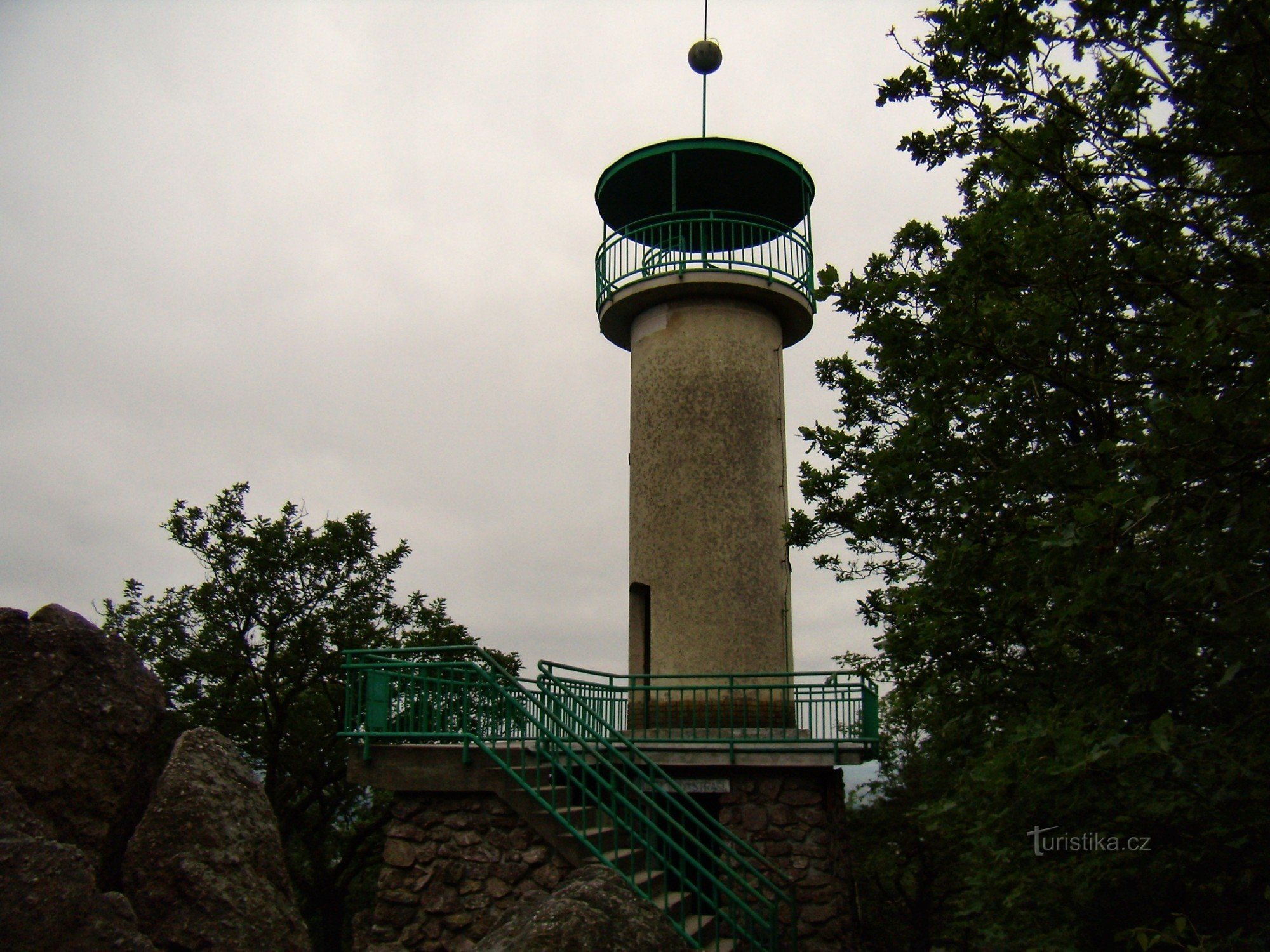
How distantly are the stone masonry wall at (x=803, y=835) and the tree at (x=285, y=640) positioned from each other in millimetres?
9295

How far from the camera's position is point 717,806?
10422mm

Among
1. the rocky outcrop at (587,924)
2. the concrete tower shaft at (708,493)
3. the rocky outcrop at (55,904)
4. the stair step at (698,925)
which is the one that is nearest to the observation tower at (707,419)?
the concrete tower shaft at (708,493)

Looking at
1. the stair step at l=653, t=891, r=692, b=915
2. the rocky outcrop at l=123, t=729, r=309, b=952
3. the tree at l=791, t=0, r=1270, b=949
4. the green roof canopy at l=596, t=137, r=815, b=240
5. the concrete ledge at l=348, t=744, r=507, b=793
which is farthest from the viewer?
the green roof canopy at l=596, t=137, r=815, b=240

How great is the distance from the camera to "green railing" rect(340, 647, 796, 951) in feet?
26.7

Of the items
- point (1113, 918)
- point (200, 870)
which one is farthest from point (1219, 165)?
point (200, 870)

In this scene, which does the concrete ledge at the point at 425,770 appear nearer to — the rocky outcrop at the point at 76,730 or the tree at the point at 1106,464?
the rocky outcrop at the point at 76,730

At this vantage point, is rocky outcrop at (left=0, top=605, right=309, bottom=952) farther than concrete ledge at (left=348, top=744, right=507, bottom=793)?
No

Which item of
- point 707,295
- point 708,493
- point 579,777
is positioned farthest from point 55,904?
point 707,295

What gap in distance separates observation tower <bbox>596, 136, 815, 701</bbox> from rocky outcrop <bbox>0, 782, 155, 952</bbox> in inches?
264

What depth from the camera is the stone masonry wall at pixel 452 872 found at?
838cm

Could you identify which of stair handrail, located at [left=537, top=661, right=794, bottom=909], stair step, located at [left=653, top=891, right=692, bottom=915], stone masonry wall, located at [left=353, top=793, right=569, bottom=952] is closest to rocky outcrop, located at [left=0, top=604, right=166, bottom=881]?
stone masonry wall, located at [left=353, top=793, right=569, bottom=952]

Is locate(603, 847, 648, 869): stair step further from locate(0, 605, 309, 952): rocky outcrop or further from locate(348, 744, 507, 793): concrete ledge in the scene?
locate(0, 605, 309, 952): rocky outcrop

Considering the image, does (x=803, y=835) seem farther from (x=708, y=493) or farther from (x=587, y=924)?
(x=587, y=924)

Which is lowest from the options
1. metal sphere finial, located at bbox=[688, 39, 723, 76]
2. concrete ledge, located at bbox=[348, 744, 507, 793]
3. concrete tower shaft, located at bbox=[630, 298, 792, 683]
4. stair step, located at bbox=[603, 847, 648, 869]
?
stair step, located at bbox=[603, 847, 648, 869]
